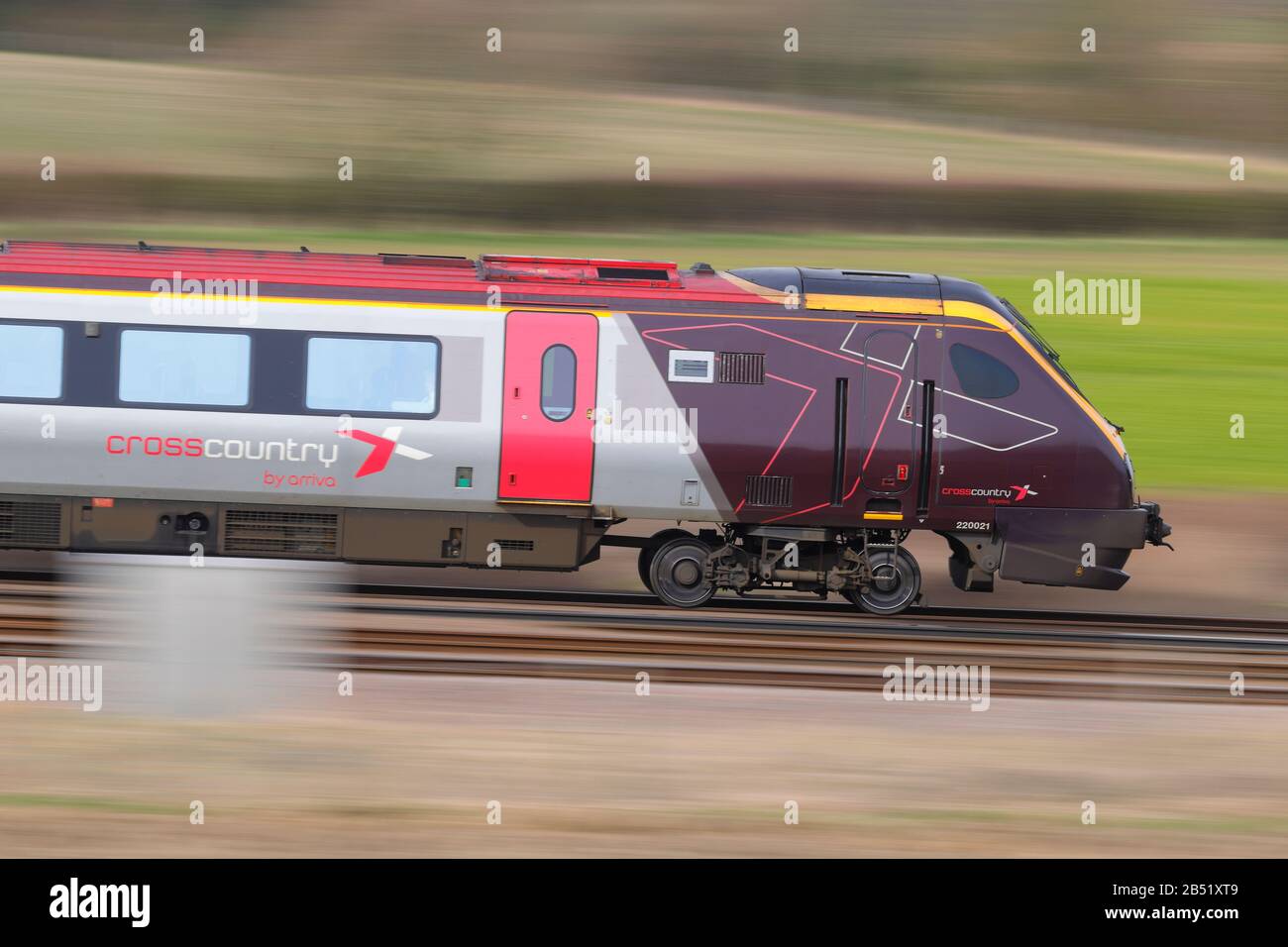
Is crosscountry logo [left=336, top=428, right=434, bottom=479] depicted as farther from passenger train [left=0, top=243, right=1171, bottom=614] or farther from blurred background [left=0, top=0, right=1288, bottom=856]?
blurred background [left=0, top=0, right=1288, bottom=856]

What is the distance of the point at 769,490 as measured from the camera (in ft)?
47.4

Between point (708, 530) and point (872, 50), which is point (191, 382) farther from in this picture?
point (872, 50)

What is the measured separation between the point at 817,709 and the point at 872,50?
41.7 metres

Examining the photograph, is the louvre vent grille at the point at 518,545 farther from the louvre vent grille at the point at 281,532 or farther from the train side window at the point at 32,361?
the train side window at the point at 32,361

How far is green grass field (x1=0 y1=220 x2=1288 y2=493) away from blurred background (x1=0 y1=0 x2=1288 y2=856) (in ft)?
0.33

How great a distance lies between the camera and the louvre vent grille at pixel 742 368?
14359 millimetres

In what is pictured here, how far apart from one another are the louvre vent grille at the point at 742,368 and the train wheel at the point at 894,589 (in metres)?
2.21

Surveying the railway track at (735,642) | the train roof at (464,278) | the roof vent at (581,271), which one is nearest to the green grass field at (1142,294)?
the railway track at (735,642)

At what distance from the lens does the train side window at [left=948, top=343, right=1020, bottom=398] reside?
14.5 meters

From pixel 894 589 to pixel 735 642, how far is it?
7.73ft
